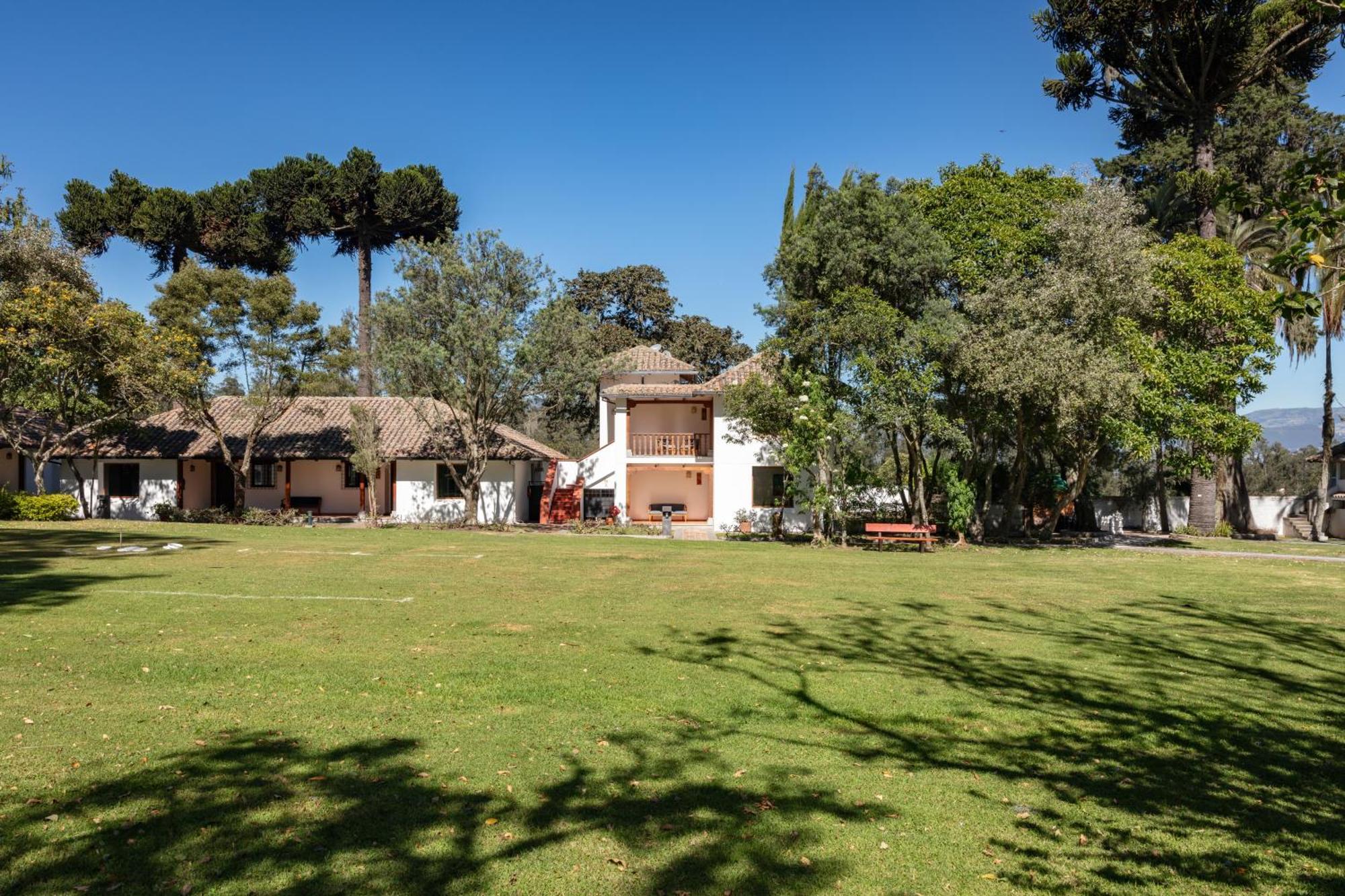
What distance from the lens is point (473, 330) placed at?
28.5 meters

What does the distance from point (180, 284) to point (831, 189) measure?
23.9m

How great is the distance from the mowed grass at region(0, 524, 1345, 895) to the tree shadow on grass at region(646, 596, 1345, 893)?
0.03 metres

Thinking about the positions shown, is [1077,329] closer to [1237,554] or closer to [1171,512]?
[1237,554]

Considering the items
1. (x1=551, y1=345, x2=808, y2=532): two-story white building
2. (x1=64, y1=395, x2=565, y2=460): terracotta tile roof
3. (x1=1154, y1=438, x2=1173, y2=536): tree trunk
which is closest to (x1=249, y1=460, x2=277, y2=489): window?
(x1=64, y1=395, x2=565, y2=460): terracotta tile roof

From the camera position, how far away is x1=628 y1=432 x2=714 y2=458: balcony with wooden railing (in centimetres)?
3319

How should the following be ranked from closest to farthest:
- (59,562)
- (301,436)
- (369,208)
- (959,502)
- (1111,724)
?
(1111,724)
(59,562)
(959,502)
(301,436)
(369,208)

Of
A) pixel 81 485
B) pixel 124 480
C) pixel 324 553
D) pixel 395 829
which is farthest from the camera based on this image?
pixel 124 480

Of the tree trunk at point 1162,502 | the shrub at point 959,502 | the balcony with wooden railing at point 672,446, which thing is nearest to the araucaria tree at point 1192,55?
the tree trunk at point 1162,502

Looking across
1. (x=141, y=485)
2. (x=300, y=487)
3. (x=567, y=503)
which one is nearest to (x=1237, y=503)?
(x=567, y=503)

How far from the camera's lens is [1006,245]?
24844mm

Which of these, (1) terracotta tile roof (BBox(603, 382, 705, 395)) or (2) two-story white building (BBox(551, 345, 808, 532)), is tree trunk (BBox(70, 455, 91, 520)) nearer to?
(2) two-story white building (BBox(551, 345, 808, 532))

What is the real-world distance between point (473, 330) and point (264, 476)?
44.4 feet

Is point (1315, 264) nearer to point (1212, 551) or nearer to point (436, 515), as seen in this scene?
point (1212, 551)

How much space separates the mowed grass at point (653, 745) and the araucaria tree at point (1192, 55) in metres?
22.1
